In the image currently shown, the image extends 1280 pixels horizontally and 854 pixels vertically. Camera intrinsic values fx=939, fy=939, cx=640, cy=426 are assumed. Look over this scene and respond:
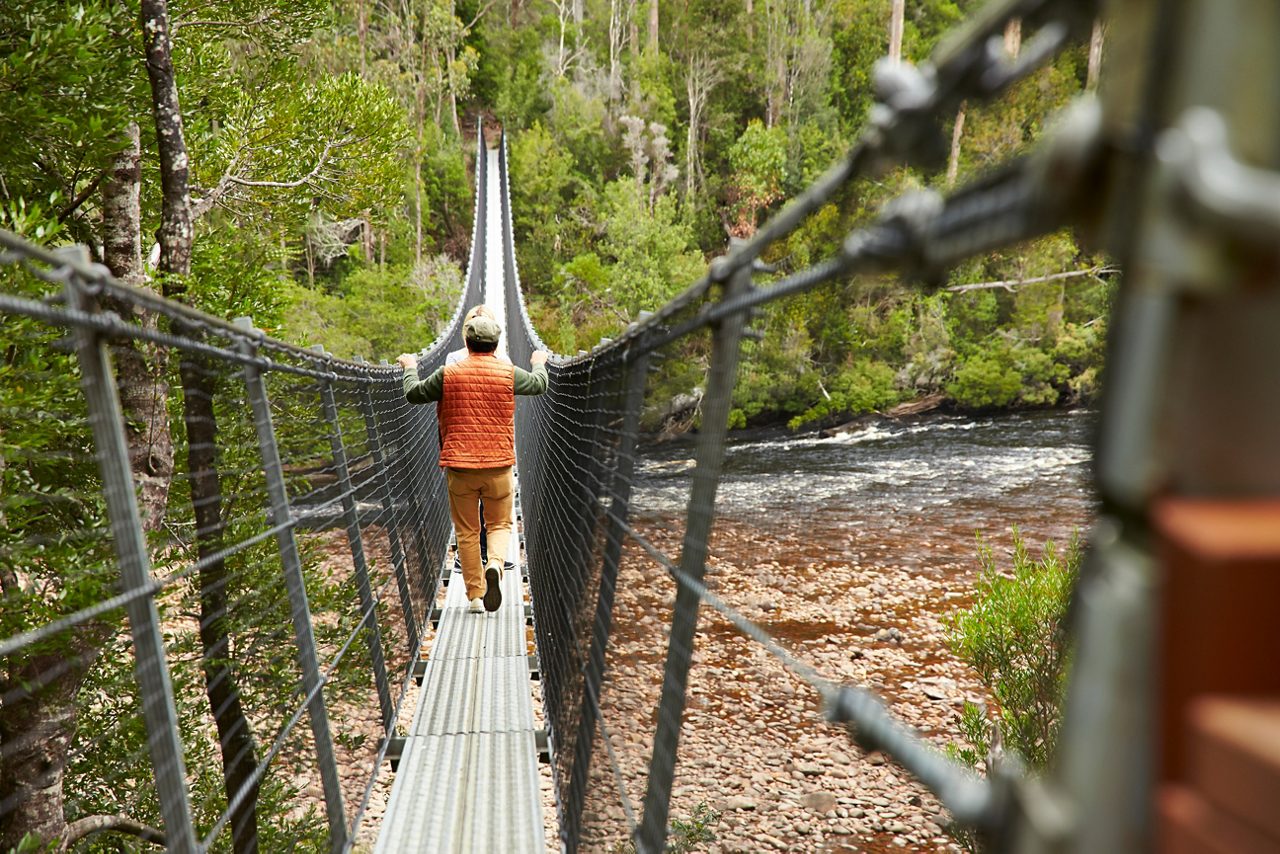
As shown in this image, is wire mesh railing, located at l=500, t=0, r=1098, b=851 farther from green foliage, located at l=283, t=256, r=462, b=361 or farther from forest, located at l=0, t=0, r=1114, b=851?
green foliage, located at l=283, t=256, r=462, b=361

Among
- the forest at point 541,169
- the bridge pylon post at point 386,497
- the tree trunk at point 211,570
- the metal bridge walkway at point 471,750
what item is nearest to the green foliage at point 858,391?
the forest at point 541,169

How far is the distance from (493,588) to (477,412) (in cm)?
59

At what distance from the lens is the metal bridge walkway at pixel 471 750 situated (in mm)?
1875

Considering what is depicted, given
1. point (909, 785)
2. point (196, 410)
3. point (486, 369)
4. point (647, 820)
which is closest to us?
point (647, 820)

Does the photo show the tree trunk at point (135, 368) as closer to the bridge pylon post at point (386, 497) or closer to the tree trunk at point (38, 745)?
the tree trunk at point (38, 745)

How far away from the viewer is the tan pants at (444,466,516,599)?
3.15 m

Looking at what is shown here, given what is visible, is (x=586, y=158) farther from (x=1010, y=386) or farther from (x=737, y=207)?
(x=1010, y=386)

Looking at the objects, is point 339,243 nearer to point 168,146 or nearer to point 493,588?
point 168,146

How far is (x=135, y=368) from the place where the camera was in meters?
3.46

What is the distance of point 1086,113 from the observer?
0.89ft

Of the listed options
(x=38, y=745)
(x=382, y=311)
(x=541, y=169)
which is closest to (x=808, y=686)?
(x=38, y=745)

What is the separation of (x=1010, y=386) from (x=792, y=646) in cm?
697

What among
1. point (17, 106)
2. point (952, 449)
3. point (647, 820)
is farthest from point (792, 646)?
point (647, 820)

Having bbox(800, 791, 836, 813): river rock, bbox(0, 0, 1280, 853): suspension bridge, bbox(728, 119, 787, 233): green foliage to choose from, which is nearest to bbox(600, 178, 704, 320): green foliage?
bbox(728, 119, 787, 233): green foliage
